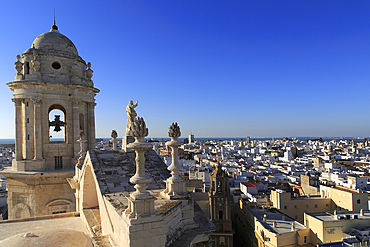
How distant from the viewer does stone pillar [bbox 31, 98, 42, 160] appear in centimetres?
1313

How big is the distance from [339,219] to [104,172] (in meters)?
18.7

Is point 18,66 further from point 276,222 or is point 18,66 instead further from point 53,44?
point 276,222

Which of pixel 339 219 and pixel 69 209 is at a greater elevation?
pixel 69 209

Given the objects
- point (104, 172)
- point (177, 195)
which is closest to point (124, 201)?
point (177, 195)

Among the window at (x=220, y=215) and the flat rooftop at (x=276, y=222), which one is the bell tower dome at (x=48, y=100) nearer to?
the window at (x=220, y=215)

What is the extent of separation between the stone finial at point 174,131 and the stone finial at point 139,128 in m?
1.34

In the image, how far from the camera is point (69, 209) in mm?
13180

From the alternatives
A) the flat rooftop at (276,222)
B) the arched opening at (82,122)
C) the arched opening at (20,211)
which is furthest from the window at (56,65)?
the flat rooftop at (276,222)

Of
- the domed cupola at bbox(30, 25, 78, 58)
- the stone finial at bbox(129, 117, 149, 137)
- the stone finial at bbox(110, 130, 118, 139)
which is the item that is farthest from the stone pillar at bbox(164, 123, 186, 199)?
the domed cupola at bbox(30, 25, 78, 58)

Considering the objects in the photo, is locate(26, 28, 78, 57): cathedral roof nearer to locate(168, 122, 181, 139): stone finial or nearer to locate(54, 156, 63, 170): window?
locate(54, 156, 63, 170): window

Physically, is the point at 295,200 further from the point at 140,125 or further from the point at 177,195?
the point at 140,125

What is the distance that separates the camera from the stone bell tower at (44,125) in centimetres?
1288

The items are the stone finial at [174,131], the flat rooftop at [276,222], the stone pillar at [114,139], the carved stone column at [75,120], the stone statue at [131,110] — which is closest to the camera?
the stone finial at [174,131]

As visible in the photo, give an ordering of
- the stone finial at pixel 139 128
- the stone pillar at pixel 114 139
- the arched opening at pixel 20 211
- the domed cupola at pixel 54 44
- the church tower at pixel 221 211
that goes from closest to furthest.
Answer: the stone finial at pixel 139 128
the stone pillar at pixel 114 139
the arched opening at pixel 20 211
the domed cupola at pixel 54 44
the church tower at pixel 221 211
